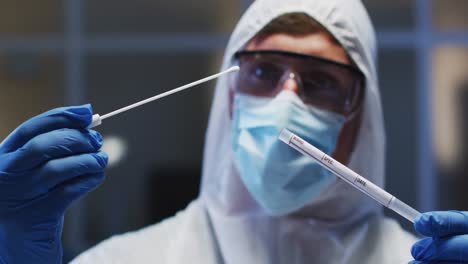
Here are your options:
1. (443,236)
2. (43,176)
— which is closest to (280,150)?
(443,236)

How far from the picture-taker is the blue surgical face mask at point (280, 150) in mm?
1370

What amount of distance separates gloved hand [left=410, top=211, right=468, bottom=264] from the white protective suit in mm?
335

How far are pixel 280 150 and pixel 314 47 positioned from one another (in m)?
0.25

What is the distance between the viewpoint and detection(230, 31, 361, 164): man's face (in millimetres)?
1421

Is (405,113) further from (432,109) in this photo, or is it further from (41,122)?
(41,122)

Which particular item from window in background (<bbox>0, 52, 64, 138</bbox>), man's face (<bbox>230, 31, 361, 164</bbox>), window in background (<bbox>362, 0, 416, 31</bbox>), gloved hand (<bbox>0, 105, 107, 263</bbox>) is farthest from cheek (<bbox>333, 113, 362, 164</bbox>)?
window in background (<bbox>362, 0, 416, 31</bbox>)

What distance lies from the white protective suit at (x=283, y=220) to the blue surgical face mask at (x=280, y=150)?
8 cm

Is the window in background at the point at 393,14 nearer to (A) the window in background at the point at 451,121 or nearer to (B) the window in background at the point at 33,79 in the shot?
(A) the window in background at the point at 451,121

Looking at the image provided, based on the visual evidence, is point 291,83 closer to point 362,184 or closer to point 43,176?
point 362,184

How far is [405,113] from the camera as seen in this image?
160 inches

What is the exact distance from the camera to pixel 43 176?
102cm

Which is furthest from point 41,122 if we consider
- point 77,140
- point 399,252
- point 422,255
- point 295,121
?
point 399,252

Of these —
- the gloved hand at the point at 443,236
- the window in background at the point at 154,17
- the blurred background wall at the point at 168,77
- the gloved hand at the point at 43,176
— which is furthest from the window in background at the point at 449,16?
the gloved hand at the point at 43,176

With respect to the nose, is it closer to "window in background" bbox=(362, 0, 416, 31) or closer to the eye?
the eye
